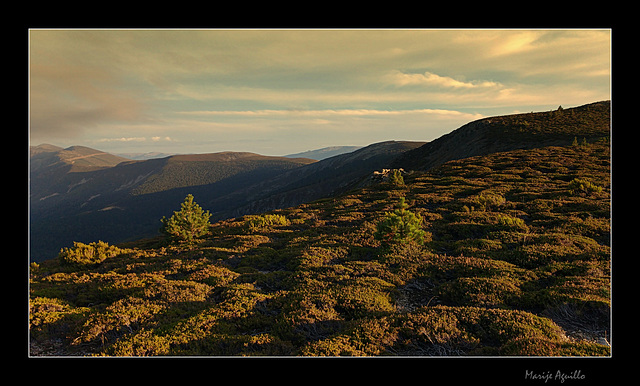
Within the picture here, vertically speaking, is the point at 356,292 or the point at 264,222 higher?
the point at 264,222

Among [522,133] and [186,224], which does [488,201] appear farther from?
[522,133]

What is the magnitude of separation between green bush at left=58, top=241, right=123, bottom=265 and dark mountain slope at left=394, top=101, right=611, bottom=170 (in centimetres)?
4945

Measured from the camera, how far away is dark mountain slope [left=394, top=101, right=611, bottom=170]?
130 feet

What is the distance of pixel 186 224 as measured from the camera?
16.5 metres

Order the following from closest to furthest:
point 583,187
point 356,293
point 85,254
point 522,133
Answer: point 356,293
point 85,254
point 583,187
point 522,133

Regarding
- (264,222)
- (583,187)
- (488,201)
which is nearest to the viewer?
(488,201)

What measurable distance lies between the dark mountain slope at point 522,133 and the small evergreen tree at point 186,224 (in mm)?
44520

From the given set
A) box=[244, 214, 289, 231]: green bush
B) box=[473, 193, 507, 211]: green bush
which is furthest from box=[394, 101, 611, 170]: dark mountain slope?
box=[244, 214, 289, 231]: green bush

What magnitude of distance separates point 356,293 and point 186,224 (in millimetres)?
13078

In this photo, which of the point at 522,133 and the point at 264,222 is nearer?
the point at 264,222

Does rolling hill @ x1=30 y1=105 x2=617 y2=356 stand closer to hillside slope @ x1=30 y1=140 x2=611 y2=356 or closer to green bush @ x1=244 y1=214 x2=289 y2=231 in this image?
hillside slope @ x1=30 y1=140 x2=611 y2=356

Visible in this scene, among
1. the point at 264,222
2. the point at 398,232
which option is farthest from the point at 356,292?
the point at 264,222
